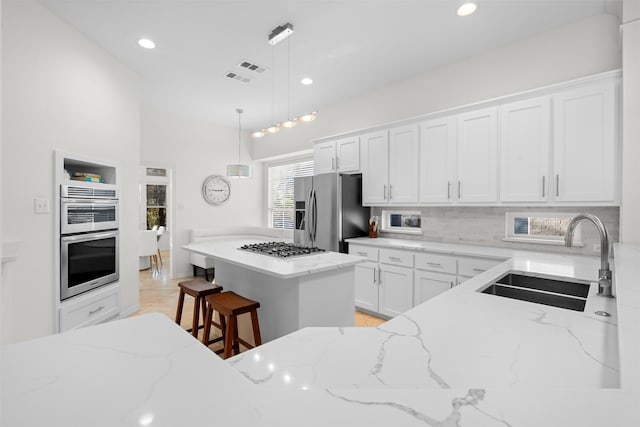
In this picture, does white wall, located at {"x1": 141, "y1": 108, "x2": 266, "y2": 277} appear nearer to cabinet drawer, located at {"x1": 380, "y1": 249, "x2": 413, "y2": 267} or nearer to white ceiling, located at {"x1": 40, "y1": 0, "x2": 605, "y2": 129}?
white ceiling, located at {"x1": 40, "y1": 0, "x2": 605, "y2": 129}

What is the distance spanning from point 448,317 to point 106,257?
3.49 metres

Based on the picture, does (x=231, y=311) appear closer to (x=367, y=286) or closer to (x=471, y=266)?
(x=367, y=286)

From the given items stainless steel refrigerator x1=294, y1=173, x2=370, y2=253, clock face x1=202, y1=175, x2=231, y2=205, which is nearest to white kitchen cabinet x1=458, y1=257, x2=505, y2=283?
stainless steel refrigerator x1=294, y1=173, x2=370, y2=253

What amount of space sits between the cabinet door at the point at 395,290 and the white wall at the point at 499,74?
1.98 metres

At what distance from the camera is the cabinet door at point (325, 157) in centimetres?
444

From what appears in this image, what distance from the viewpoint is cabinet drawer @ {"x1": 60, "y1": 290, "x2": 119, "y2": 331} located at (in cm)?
275

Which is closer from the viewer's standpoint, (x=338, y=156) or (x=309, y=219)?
(x=309, y=219)

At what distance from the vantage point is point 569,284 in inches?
71.0

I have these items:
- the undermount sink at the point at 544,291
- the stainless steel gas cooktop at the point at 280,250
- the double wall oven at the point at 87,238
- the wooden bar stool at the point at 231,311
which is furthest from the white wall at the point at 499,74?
the double wall oven at the point at 87,238

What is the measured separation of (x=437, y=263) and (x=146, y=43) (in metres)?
3.69

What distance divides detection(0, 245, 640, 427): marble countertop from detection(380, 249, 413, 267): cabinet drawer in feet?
6.86

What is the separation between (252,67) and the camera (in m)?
3.65

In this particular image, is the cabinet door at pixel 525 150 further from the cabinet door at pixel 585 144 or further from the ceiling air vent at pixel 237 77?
the ceiling air vent at pixel 237 77

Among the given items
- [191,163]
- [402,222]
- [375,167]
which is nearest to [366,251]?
[402,222]
